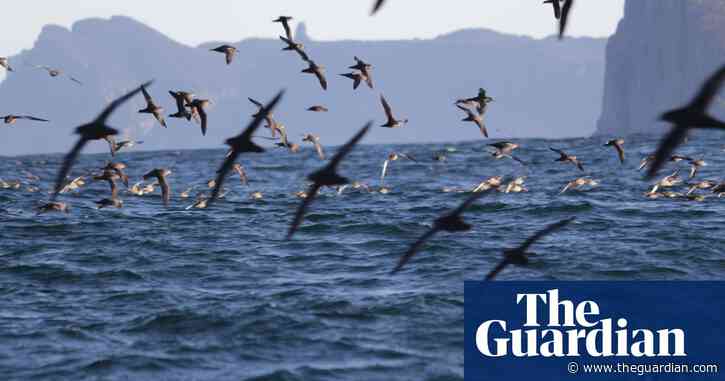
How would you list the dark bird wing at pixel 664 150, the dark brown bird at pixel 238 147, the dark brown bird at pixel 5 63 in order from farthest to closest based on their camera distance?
the dark brown bird at pixel 5 63
the dark brown bird at pixel 238 147
the dark bird wing at pixel 664 150

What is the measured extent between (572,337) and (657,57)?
16399 centimetres

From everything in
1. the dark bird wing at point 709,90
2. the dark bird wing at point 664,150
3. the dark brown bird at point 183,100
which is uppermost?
the dark brown bird at point 183,100

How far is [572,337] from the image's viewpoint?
53.6ft

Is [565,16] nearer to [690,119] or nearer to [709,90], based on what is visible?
[690,119]

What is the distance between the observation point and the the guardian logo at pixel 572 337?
633 inches

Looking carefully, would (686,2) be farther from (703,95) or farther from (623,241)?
(703,95)

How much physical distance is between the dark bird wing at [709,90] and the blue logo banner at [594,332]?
600 cm

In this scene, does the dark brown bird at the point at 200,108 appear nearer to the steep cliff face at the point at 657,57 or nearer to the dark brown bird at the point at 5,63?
the dark brown bird at the point at 5,63

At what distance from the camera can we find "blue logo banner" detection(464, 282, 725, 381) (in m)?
15.5

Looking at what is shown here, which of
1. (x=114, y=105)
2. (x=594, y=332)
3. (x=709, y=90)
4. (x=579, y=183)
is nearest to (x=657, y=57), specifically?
(x=579, y=183)

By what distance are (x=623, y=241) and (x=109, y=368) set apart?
46.3ft

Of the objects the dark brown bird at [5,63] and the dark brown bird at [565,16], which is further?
the dark brown bird at [5,63]

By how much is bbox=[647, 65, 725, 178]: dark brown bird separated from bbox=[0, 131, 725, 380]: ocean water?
566 centimetres

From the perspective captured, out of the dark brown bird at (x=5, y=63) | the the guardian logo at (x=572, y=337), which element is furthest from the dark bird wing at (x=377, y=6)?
the dark brown bird at (x=5, y=63)
